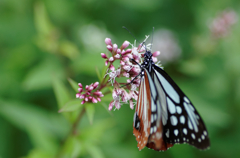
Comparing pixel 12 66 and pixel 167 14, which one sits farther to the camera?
pixel 167 14

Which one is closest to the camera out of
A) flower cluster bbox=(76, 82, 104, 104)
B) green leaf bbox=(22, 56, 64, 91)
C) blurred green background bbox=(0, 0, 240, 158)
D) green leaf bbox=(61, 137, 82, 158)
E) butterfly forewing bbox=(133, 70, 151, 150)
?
flower cluster bbox=(76, 82, 104, 104)

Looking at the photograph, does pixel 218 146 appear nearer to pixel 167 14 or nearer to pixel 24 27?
pixel 167 14

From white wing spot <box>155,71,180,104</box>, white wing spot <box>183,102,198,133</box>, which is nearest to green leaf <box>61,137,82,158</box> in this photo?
white wing spot <box>155,71,180,104</box>

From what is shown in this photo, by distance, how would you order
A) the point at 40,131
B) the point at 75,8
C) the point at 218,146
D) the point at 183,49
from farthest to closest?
the point at 183,49, the point at 75,8, the point at 218,146, the point at 40,131

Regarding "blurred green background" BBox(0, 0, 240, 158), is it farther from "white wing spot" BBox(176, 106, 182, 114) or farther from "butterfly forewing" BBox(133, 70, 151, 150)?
"white wing spot" BBox(176, 106, 182, 114)

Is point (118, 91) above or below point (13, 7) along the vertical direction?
below

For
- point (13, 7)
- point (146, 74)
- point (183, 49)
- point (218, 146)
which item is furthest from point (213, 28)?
point (13, 7)

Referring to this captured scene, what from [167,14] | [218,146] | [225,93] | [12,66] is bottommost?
[218,146]
